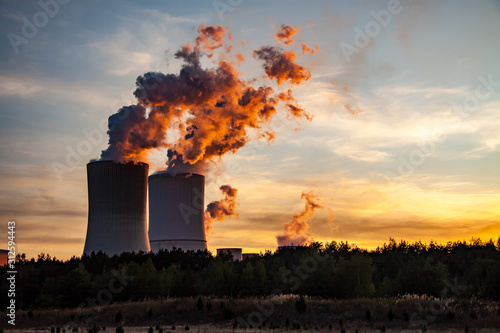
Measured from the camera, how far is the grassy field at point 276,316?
2591 centimetres

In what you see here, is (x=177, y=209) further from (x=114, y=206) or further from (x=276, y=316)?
(x=276, y=316)

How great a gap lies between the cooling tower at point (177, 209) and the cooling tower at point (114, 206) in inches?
181

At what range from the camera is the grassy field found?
25914 mm

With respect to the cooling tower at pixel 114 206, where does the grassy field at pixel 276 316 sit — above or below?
below

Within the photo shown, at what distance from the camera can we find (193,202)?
46.8m

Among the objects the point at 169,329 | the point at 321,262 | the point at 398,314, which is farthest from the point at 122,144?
the point at 398,314

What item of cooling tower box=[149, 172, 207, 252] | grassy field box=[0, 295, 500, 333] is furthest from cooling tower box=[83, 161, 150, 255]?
grassy field box=[0, 295, 500, 333]

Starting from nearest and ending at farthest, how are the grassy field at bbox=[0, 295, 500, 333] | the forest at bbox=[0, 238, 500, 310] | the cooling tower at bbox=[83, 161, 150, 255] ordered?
the grassy field at bbox=[0, 295, 500, 333]
the forest at bbox=[0, 238, 500, 310]
the cooling tower at bbox=[83, 161, 150, 255]

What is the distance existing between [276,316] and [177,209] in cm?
1917

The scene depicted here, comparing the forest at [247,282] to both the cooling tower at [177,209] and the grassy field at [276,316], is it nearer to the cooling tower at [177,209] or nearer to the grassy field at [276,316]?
the cooling tower at [177,209]

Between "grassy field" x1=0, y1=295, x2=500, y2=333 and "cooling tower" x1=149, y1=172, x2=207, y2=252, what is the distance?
13.0 m

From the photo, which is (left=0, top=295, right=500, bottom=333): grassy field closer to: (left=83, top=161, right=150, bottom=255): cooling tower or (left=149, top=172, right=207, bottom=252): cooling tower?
(left=83, top=161, right=150, bottom=255): cooling tower

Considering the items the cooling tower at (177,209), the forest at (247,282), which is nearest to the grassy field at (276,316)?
the forest at (247,282)

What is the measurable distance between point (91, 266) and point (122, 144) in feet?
32.8
